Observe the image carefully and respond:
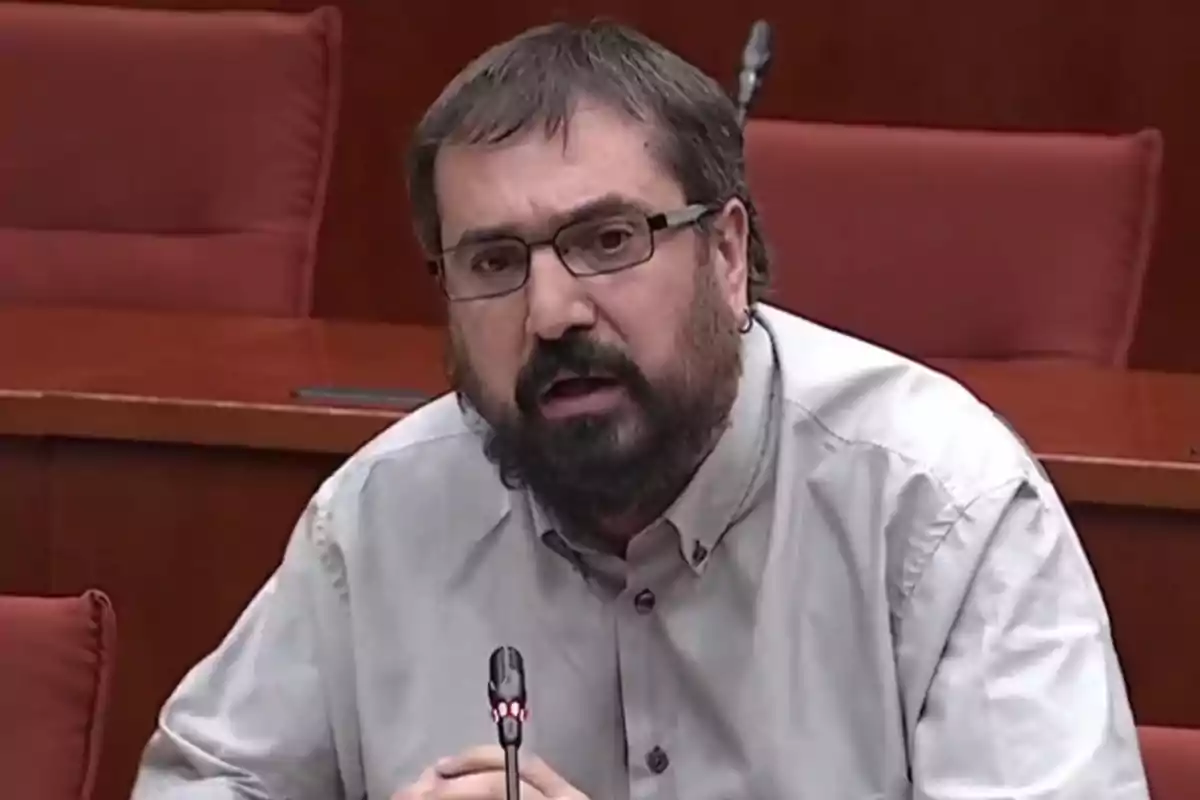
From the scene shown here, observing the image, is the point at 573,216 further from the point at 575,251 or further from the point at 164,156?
the point at 164,156

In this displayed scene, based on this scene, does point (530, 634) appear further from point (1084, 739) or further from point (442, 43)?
point (442, 43)

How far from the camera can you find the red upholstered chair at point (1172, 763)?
43.4 inches

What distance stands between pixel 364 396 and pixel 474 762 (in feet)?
2.44

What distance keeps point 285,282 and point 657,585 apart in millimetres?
1224

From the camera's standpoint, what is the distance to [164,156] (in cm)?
243

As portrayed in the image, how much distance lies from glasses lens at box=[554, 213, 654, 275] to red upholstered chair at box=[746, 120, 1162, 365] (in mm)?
897

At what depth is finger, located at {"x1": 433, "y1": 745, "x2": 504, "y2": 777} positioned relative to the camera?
1171 millimetres

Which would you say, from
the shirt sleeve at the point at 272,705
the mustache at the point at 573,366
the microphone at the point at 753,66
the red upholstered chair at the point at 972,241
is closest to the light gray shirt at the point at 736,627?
the shirt sleeve at the point at 272,705

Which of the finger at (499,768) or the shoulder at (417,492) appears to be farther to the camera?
the shoulder at (417,492)

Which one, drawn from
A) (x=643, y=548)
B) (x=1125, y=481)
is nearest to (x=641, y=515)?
(x=643, y=548)

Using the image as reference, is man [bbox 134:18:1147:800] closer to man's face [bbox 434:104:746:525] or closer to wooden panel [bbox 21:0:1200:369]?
man's face [bbox 434:104:746:525]

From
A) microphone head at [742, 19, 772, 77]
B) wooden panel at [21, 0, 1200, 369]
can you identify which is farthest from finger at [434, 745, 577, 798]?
wooden panel at [21, 0, 1200, 369]

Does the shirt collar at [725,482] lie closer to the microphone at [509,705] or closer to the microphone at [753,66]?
the microphone at [509,705]

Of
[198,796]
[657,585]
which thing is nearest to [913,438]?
[657,585]
